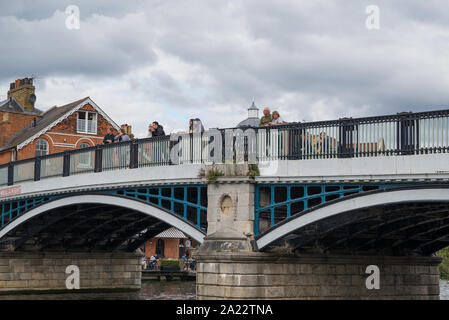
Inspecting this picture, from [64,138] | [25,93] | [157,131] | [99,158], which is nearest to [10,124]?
[25,93]

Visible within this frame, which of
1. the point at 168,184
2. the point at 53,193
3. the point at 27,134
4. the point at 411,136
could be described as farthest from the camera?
the point at 27,134

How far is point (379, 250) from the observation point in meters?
25.3

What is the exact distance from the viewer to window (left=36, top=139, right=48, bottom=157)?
43.8 meters

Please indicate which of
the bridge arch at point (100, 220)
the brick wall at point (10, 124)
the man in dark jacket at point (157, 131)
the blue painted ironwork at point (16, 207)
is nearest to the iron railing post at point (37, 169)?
the blue painted ironwork at point (16, 207)

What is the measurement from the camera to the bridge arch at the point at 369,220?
17.6 meters

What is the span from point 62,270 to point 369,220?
1890 centimetres

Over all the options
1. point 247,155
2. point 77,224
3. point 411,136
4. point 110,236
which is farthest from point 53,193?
point 411,136

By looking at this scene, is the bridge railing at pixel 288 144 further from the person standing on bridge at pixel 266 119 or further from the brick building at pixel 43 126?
the brick building at pixel 43 126

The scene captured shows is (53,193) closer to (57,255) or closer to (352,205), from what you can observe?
(57,255)

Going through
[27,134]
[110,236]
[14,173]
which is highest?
[27,134]

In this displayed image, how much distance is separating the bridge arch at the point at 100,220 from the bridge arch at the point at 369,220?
285cm

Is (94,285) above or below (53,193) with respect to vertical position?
below

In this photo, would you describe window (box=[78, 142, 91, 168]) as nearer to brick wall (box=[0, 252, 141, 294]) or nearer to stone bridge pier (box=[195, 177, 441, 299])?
stone bridge pier (box=[195, 177, 441, 299])
